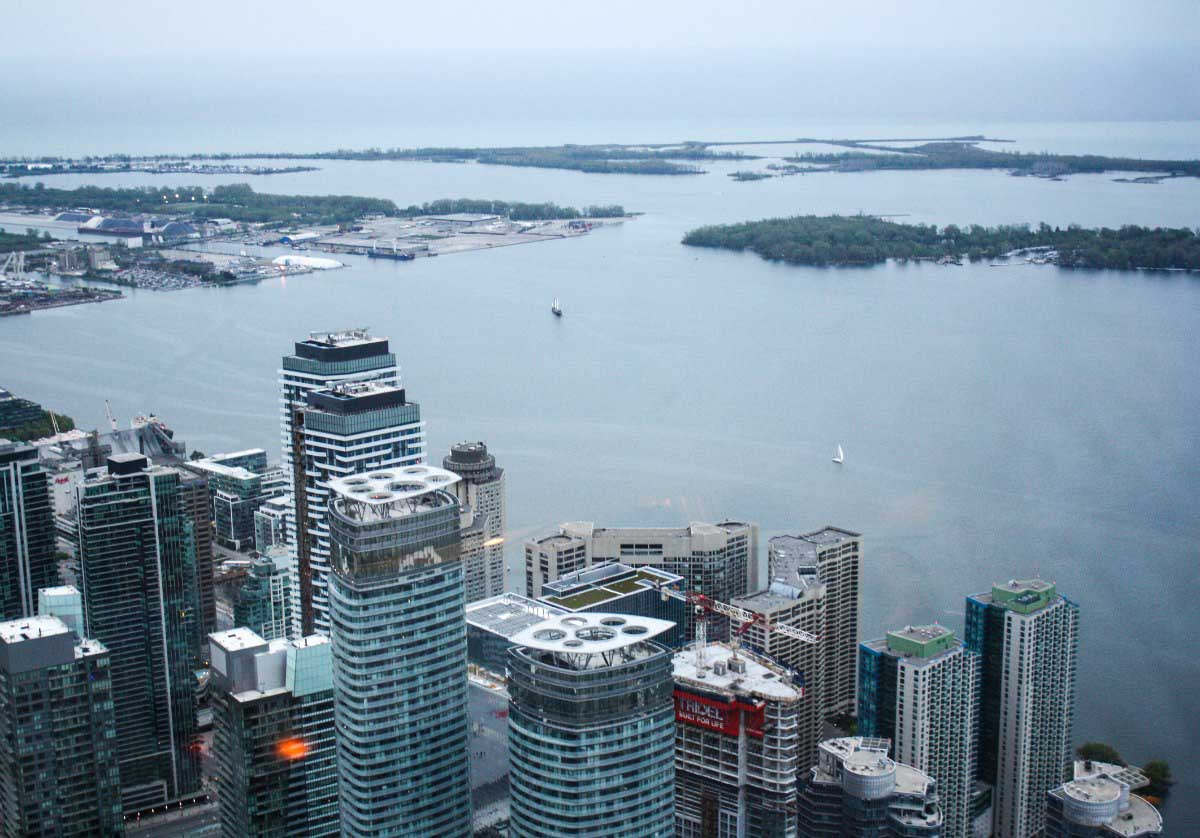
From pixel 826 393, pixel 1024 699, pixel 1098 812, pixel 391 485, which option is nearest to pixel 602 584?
pixel 1024 699

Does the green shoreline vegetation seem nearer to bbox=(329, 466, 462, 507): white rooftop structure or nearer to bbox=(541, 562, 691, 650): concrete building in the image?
bbox=(541, 562, 691, 650): concrete building

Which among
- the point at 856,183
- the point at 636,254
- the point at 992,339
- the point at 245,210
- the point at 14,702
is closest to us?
the point at 14,702

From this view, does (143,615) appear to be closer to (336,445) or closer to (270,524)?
(336,445)

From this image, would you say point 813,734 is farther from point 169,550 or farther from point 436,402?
point 436,402

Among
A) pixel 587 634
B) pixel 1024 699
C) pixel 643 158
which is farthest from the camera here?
pixel 643 158

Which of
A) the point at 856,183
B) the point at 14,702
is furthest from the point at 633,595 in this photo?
the point at 856,183

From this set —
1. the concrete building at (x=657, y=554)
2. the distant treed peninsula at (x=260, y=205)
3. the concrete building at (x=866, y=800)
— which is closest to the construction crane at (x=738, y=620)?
the concrete building at (x=657, y=554)
